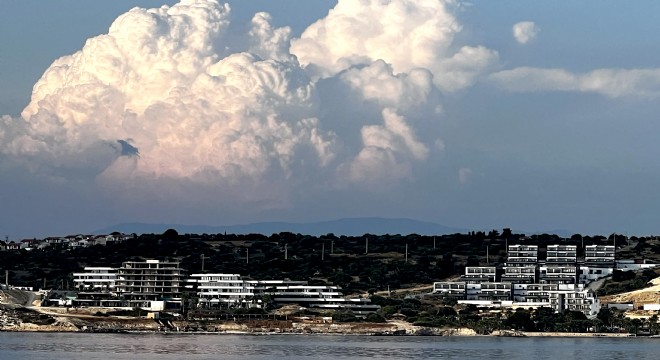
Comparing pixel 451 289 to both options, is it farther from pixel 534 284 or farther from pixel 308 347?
pixel 308 347

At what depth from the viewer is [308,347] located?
403ft

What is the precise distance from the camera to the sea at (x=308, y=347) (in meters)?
109

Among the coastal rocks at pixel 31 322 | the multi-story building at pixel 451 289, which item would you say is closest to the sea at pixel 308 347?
the coastal rocks at pixel 31 322

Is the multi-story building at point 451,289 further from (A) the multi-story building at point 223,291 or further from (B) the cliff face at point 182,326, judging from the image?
(A) the multi-story building at point 223,291

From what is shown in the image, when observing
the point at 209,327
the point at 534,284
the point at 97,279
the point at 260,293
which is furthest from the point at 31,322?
the point at 534,284

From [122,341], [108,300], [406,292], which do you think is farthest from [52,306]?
[406,292]

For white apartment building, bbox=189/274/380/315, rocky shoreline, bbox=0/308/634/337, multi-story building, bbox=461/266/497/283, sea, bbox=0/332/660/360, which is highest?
multi-story building, bbox=461/266/497/283

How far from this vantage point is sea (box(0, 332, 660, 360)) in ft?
358

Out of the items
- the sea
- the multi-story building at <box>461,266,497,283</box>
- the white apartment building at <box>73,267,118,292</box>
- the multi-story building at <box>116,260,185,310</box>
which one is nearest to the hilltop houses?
the multi-story building at <box>461,266,497,283</box>

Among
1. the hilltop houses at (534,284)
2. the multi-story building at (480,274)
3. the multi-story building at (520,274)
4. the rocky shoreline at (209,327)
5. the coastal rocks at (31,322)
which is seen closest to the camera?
the coastal rocks at (31,322)

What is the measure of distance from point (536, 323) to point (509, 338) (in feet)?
31.3

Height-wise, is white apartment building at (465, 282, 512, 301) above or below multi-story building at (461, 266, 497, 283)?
below

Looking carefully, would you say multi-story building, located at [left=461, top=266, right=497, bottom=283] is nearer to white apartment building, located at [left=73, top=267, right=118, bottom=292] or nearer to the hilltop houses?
the hilltop houses

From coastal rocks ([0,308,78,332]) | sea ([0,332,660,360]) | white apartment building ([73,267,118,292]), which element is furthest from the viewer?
white apartment building ([73,267,118,292])
